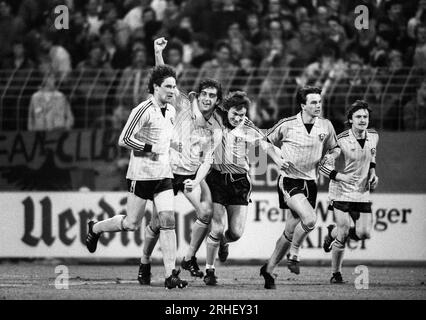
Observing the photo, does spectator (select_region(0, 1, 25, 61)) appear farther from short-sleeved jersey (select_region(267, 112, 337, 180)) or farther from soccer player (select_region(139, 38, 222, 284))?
short-sleeved jersey (select_region(267, 112, 337, 180))

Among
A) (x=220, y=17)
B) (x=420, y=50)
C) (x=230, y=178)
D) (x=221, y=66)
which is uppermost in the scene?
(x=220, y=17)

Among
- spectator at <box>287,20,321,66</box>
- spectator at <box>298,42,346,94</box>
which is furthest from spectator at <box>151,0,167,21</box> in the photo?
spectator at <box>298,42,346,94</box>

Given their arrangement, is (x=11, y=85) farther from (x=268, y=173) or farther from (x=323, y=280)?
(x=323, y=280)

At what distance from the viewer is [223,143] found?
39.7ft

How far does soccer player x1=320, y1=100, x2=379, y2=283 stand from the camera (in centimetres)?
1237

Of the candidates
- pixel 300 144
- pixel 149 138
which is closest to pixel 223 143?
pixel 300 144

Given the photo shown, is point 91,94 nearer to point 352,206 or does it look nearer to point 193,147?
point 193,147

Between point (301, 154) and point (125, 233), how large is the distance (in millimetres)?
4506

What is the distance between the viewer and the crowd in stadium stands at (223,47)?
48.7 feet

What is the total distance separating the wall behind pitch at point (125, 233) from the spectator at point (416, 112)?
1.08 meters

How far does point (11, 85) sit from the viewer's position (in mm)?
15367

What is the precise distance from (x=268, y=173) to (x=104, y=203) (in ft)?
7.96

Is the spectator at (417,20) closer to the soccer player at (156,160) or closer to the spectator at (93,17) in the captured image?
the spectator at (93,17)

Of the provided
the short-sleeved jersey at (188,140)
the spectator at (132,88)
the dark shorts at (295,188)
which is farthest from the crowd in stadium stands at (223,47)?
the dark shorts at (295,188)
